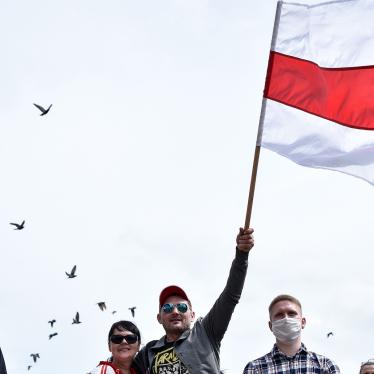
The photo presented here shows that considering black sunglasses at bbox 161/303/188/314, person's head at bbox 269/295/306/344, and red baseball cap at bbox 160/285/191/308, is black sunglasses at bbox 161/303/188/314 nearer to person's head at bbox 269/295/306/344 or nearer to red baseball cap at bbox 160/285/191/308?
red baseball cap at bbox 160/285/191/308

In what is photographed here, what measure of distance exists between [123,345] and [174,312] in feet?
2.02

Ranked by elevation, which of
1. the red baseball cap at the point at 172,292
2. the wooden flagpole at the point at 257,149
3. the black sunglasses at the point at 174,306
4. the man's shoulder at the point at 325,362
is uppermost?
the wooden flagpole at the point at 257,149

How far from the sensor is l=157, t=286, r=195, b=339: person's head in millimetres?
8383

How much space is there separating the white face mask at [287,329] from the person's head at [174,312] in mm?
910

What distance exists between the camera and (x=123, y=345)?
8312 mm

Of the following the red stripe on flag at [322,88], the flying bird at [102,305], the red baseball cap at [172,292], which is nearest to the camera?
the red baseball cap at [172,292]

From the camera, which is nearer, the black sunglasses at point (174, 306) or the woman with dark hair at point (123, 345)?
the woman with dark hair at point (123, 345)

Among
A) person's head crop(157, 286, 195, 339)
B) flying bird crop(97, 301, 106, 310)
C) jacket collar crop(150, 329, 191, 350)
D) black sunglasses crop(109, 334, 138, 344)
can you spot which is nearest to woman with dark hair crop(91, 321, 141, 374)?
black sunglasses crop(109, 334, 138, 344)

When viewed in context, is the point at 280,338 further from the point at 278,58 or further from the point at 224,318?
the point at 278,58

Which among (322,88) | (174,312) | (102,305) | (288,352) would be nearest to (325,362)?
(288,352)

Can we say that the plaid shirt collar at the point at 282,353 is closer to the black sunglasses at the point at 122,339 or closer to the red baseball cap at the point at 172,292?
the red baseball cap at the point at 172,292

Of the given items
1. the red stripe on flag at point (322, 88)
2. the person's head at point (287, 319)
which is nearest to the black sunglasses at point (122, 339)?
the person's head at point (287, 319)

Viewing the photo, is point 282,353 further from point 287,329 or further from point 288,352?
point 287,329

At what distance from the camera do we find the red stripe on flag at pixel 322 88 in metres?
8.88
